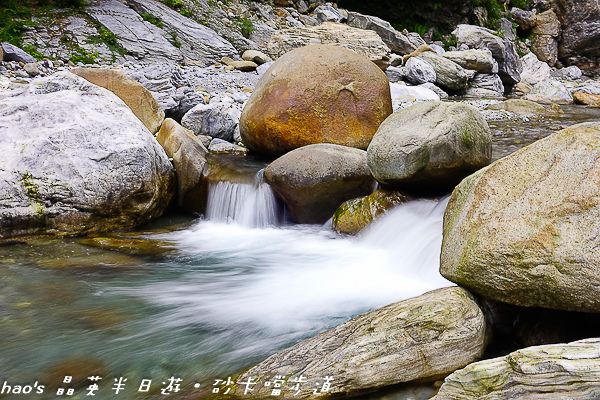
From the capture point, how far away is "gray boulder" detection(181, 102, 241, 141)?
736 cm

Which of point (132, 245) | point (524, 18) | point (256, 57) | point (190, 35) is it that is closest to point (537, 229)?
point (132, 245)

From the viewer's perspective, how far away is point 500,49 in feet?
64.0

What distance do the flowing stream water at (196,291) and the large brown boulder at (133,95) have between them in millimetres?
2278

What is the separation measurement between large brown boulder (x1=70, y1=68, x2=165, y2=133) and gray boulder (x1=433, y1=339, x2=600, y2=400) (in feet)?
20.2

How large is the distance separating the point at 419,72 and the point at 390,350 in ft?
46.1

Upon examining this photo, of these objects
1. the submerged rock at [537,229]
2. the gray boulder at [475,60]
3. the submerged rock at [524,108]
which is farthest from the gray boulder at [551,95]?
the submerged rock at [537,229]

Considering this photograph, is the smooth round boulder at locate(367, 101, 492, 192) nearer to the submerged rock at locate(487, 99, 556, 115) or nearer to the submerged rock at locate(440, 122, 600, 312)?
the submerged rock at locate(440, 122, 600, 312)

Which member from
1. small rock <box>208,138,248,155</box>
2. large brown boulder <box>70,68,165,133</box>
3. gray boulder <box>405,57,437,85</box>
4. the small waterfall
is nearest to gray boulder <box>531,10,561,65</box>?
gray boulder <box>405,57,437,85</box>

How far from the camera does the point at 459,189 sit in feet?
9.84

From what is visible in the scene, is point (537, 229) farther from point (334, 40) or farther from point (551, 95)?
point (551, 95)

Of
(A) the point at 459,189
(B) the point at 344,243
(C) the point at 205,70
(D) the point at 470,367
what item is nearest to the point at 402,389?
(D) the point at 470,367

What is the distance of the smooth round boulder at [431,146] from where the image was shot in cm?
420

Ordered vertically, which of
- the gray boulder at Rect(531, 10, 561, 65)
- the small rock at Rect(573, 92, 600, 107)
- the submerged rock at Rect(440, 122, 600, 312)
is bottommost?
the submerged rock at Rect(440, 122, 600, 312)

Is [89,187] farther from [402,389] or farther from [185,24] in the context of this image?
[185,24]
